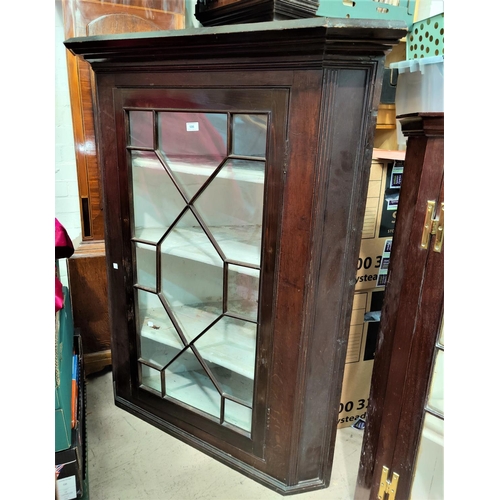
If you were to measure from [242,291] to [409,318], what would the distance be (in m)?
0.45

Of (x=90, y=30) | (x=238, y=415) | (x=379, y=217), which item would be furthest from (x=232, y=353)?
(x=90, y=30)

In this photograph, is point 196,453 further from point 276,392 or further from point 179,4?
point 179,4

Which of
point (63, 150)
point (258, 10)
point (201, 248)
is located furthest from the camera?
point (63, 150)

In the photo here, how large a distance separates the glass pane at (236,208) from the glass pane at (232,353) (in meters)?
0.24

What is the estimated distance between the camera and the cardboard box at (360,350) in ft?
4.44

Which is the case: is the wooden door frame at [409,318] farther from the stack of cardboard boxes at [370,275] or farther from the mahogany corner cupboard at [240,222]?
the stack of cardboard boxes at [370,275]

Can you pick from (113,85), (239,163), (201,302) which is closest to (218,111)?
(239,163)

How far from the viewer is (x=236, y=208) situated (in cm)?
113

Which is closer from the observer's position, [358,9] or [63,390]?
[63,390]

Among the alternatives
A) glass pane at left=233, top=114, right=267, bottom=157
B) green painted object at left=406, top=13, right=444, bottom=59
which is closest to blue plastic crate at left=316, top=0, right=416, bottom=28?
green painted object at left=406, top=13, right=444, bottom=59

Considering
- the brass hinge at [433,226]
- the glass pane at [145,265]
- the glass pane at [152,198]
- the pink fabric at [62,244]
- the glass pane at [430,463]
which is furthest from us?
the pink fabric at [62,244]

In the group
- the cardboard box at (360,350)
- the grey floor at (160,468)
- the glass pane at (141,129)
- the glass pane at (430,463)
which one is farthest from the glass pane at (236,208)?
the grey floor at (160,468)

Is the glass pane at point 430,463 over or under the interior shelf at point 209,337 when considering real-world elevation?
under

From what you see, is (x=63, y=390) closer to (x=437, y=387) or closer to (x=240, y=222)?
(x=240, y=222)
